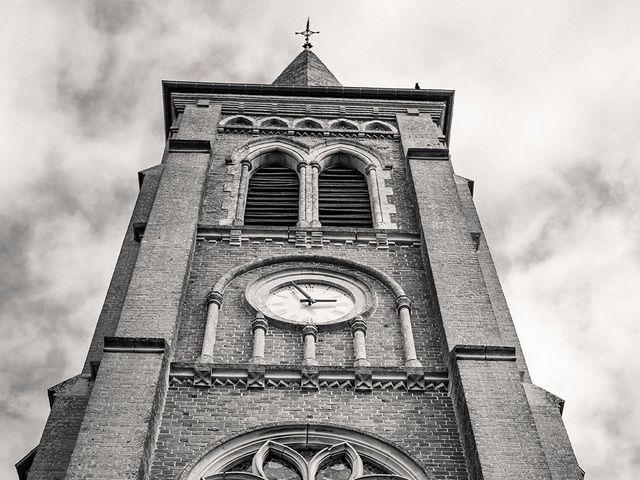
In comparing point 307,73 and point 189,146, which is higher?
point 307,73

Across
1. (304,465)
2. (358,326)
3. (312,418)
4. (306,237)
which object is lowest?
(304,465)

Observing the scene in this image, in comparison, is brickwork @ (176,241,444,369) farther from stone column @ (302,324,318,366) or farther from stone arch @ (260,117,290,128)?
stone arch @ (260,117,290,128)

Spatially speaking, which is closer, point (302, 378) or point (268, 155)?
point (302, 378)

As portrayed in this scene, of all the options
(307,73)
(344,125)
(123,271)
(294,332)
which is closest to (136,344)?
(294,332)

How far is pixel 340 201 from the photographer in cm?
2053

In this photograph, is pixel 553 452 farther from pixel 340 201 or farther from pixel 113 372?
pixel 340 201

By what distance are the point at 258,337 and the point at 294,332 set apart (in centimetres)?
59

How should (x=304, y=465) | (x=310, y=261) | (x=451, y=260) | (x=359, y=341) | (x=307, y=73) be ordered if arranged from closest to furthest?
(x=304, y=465) < (x=359, y=341) < (x=451, y=260) < (x=310, y=261) < (x=307, y=73)

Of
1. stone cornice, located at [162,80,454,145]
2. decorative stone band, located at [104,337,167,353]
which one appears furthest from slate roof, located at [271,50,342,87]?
decorative stone band, located at [104,337,167,353]

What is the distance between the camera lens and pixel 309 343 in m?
15.1

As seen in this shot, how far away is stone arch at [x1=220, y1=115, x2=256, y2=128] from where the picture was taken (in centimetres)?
2327

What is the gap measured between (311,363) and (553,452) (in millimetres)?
3459

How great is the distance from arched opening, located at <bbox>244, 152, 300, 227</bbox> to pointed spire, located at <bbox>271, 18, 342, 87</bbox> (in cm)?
549

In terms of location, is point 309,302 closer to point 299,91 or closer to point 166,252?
point 166,252
